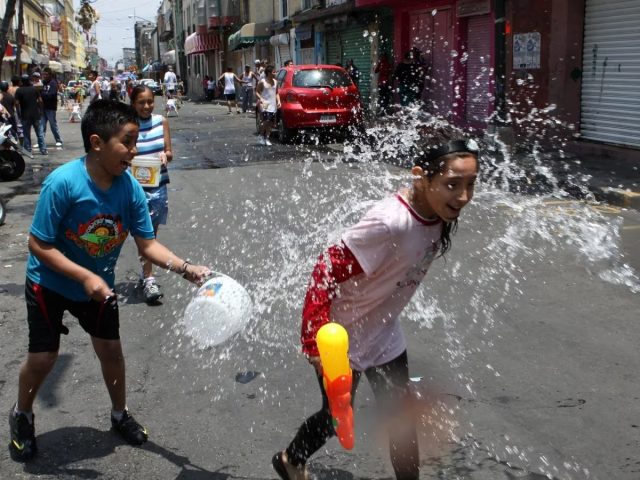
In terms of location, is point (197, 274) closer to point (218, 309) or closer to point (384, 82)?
point (218, 309)

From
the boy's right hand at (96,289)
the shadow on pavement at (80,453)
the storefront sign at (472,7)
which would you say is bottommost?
the shadow on pavement at (80,453)

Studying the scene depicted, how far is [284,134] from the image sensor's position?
712 inches

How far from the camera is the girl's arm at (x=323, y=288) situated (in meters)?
2.51

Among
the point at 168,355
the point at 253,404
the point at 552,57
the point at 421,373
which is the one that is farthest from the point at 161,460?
the point at 552,57

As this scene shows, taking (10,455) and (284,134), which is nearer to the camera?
(10,455)

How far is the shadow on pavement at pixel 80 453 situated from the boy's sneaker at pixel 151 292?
6.78ft

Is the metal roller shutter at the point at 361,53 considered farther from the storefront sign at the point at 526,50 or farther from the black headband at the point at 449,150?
the black headband at the point at 449,150

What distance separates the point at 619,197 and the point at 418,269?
7708mm

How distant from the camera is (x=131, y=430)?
3.55m

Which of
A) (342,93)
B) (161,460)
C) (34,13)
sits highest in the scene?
(34,13)

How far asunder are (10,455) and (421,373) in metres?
2.25

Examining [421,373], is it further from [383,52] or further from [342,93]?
[383,52]

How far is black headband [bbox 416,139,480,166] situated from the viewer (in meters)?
2.47

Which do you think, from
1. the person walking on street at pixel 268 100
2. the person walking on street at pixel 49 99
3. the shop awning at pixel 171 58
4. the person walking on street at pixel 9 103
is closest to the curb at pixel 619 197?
the person walking on street at pixel 268 100
